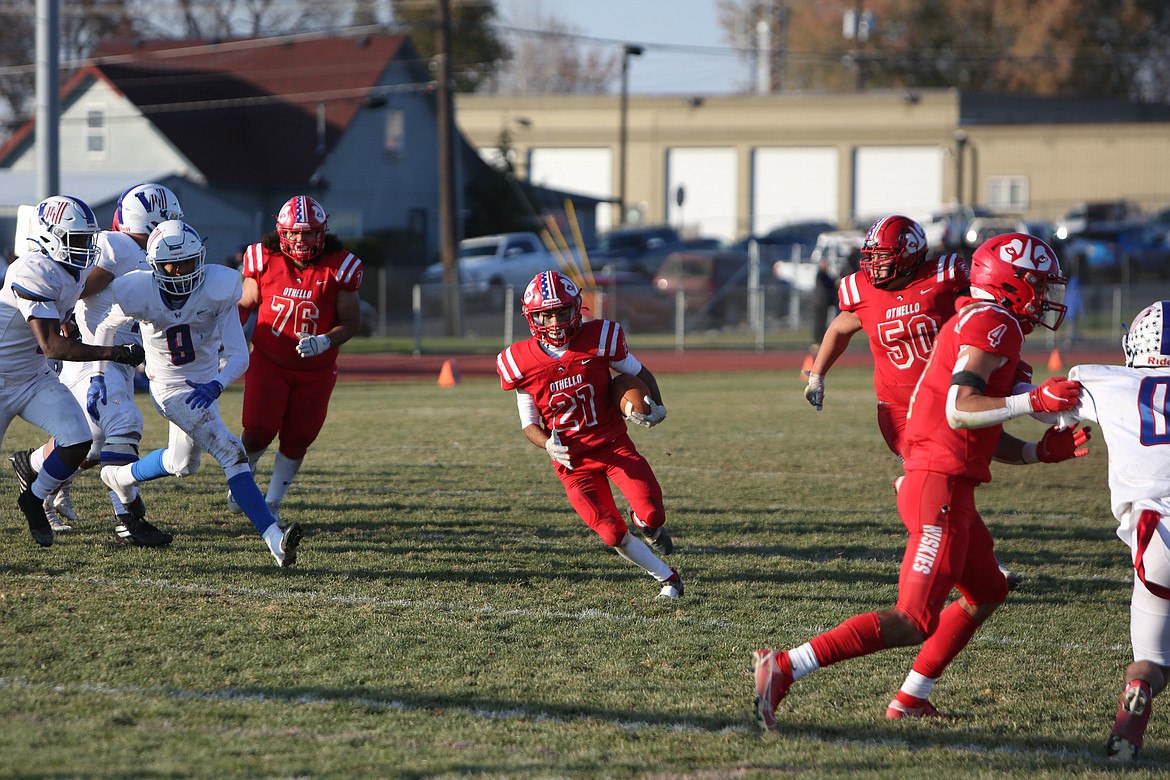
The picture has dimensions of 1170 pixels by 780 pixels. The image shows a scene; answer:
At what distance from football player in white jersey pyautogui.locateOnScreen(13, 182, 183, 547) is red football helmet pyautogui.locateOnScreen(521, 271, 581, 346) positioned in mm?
2387

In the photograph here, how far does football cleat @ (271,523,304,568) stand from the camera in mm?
6270

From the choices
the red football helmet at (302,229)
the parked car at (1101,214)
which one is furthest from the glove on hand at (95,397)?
the parked car at (1101,214)

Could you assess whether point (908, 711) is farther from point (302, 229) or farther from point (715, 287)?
point (715, 287)

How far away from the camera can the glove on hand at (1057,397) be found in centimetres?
443

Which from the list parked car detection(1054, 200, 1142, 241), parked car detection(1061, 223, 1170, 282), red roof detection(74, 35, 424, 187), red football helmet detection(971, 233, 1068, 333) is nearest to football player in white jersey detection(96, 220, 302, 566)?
red football helmet detection(971, 233, 1068, 333)

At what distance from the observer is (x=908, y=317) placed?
22.8 feet

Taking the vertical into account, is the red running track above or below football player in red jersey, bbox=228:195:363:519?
below

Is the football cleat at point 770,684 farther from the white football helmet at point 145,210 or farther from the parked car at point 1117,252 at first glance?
the parked car at point 1117,252

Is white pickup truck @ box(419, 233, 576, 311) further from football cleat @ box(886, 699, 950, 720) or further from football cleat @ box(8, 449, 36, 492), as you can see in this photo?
football cleat @ box(886, 699, 950, 720)

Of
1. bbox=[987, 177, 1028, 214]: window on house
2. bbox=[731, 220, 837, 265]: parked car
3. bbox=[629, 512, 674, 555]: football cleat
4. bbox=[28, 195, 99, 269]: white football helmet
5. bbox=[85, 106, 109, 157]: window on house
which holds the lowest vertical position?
bbox=[629, 512, 674, 555]: football cleat

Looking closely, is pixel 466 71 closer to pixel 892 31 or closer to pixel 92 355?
pixel 892 31

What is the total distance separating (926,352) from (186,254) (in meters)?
3.96

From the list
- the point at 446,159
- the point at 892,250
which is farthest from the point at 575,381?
the point at 446,159

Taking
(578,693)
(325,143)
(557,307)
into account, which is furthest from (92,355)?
(325,143)
